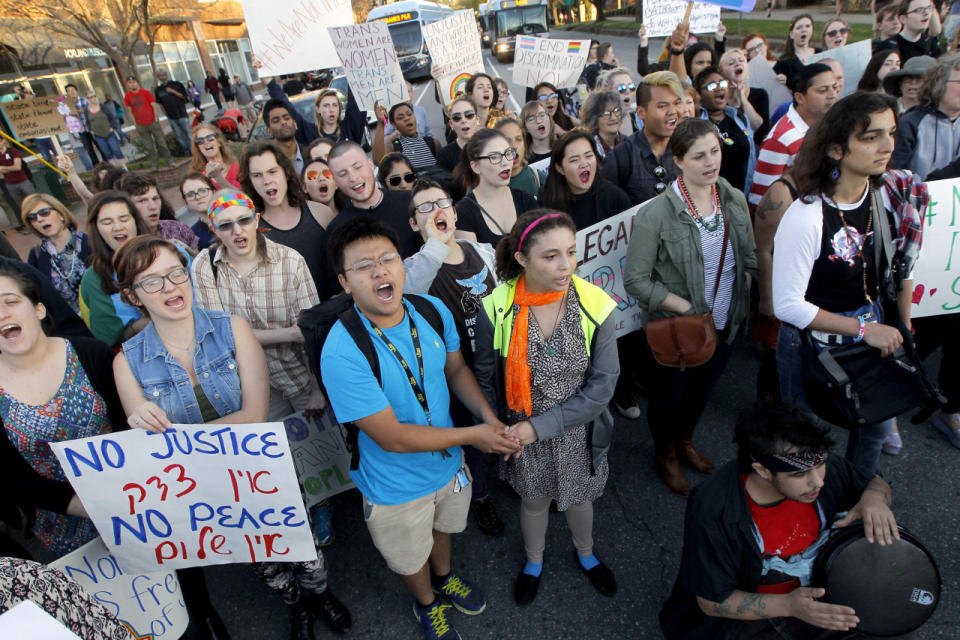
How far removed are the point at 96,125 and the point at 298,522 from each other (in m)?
14.2

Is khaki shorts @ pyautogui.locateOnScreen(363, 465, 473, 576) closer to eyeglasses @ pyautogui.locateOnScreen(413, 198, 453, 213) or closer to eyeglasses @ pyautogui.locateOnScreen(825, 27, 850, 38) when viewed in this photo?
eyeglasses @ pyautogui.locateOnScreen(413, 198, 453, 213)

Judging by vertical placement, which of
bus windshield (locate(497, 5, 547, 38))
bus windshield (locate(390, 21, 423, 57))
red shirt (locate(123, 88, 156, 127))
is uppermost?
bus windshield (locate(497, 5, 547, 38))

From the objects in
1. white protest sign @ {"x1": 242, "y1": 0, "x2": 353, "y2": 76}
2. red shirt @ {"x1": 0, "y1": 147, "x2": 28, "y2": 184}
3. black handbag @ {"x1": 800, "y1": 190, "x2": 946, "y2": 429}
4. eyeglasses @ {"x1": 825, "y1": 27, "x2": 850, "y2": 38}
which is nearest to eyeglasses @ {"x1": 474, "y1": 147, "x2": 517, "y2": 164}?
black handbag @ {"x1": 800, "y1": 190, "x2": 946, "y2": 429}

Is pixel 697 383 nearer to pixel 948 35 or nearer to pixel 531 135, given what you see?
A: pixel 531 135

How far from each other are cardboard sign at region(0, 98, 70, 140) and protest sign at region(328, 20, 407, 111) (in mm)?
4026

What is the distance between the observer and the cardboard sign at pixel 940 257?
2.89 meters

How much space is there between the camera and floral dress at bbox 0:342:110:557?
2.00 metres

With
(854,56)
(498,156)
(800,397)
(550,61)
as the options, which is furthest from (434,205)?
(854,56)

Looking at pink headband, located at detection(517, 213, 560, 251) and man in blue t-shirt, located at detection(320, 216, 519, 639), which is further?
pink headband, located at detection(517, 213, 560, 251)

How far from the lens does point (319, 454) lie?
9.89 ft

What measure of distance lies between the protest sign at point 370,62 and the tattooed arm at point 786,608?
5313 millimetres

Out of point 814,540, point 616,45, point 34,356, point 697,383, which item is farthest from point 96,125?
point 616,45

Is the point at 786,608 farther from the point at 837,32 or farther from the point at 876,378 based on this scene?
Result: the point at 837,32

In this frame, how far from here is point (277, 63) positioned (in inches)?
220
